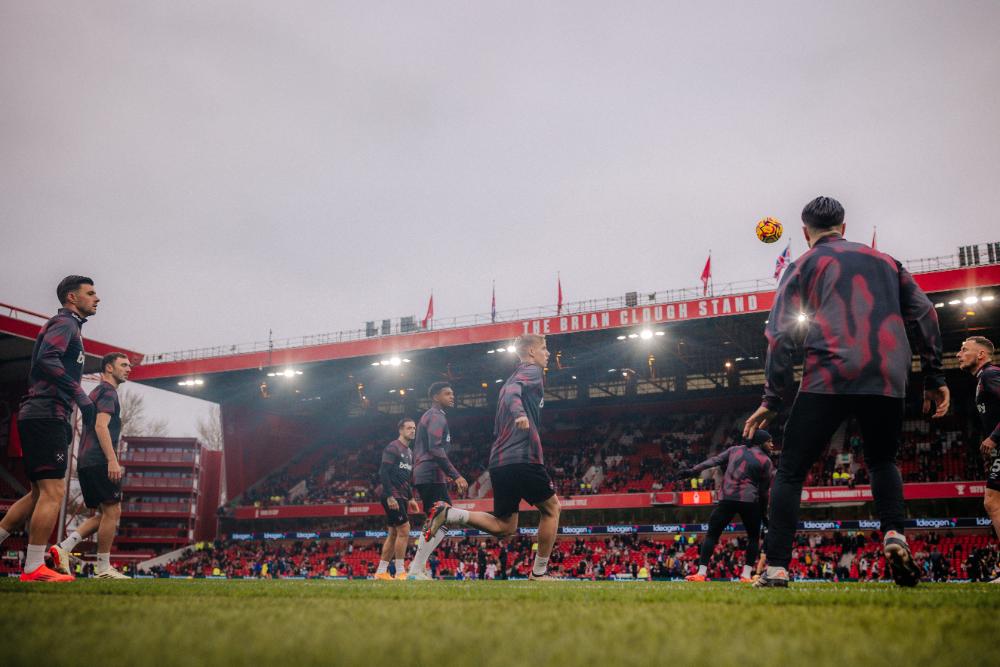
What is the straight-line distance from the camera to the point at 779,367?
4531mm

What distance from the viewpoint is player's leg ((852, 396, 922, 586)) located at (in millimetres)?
4297

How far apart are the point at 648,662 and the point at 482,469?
35083 mm

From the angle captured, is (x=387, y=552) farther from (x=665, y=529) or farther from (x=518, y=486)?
(x=665, y=529)

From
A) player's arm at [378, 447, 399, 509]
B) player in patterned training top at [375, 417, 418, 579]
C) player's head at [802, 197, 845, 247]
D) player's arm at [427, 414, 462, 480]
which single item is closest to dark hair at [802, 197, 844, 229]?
player's head at [802, 197, 845, 247]

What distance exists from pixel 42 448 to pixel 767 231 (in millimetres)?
18391

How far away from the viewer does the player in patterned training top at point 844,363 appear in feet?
14.1

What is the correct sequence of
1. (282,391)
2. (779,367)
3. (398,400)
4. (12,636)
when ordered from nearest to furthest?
(12,636), (779,367), (282,391), (398,400)

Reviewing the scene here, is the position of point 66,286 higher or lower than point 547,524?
higher

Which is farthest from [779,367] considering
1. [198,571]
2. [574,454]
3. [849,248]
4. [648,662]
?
[198,571]

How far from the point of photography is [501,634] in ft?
6.76

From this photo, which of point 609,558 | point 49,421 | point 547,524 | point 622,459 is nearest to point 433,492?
point 547,524

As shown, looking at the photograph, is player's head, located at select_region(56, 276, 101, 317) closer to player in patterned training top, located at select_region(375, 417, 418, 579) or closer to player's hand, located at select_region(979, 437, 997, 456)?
player in patterned training top, located at select_region(375, 417, 418, 579)

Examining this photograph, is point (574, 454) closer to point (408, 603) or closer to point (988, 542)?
point (988, 542)

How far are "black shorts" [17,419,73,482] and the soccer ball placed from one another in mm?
18009
